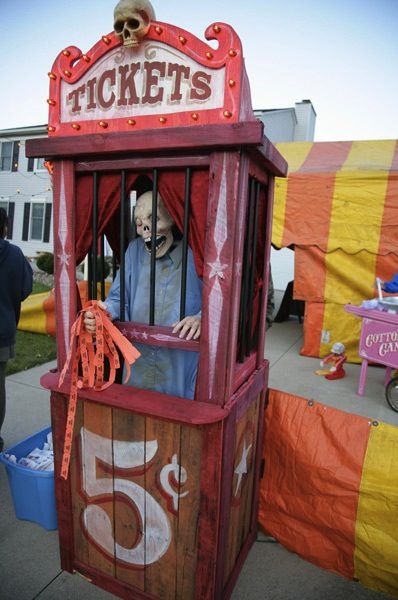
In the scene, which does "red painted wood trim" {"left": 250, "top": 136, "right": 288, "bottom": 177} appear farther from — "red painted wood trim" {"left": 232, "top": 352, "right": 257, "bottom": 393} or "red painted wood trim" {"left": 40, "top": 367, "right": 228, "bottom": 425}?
"red painted wood trim" {"left": 40, "top": 367, "right": 228, "bottom": 425}

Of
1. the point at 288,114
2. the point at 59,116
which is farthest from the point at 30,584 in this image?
the point at 288,114

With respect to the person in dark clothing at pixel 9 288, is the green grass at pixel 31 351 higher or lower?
lower

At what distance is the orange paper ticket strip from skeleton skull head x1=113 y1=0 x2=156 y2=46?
3.31 ft

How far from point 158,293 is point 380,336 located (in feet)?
10.3

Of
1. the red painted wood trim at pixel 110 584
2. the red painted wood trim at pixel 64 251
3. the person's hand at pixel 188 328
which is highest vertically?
the red painted wood trim at pixel 64 251

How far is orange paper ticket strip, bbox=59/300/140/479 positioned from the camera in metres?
1.61

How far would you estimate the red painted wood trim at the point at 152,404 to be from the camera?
4.91 ft

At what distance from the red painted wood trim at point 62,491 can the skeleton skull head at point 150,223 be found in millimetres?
852

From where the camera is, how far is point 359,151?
621 centimetres

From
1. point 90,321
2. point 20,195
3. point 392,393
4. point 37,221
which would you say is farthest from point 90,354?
point 20,195

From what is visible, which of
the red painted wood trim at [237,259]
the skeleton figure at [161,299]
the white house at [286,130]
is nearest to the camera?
the red painted wood trim at [237,259]

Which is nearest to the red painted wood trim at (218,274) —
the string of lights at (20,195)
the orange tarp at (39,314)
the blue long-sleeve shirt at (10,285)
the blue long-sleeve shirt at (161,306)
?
the blue long-sleeve shirt at (161,306)

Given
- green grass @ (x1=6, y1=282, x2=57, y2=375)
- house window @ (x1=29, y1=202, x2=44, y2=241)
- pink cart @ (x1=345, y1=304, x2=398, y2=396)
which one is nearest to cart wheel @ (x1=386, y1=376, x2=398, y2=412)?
pink cart @ (x1=345, y1=304, x2=398, y2=396)

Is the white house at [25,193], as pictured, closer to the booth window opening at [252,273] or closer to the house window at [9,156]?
the house window at [9,156]
